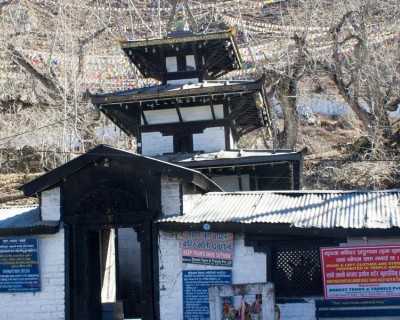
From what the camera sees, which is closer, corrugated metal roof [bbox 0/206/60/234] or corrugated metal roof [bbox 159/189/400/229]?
corrugated metal roof [bbox 159/189/400/229]

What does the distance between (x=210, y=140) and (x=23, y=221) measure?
275 inches

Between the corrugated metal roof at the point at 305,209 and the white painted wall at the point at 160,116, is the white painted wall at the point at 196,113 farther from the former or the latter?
the corrugated metal roof at the point at 305,209

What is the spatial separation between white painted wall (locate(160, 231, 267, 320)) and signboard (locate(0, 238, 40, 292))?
8.54 ft

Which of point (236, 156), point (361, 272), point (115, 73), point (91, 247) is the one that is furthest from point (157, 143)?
point (115, 73)

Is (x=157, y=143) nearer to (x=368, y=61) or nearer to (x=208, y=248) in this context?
(x=208, y=248)

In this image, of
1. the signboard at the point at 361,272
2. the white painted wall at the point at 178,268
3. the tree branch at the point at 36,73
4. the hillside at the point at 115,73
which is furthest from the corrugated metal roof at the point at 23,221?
the tree branch at the point at 36,73

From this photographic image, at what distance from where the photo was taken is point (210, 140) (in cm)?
1798

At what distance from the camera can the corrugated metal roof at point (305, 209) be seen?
11320 mm

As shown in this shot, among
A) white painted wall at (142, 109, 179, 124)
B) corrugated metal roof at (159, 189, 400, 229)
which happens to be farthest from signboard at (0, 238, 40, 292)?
white painted wall at (142, 109, 179, 124)

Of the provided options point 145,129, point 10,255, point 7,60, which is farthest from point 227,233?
point 7,60

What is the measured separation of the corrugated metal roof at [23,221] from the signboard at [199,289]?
2974mm

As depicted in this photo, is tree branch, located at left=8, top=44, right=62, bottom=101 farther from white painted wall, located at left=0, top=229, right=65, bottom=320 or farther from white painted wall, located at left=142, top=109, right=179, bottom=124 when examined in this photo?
white painted wall, located at left=0, top=229, right=65, bottom=320

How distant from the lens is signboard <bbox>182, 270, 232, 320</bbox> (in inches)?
460

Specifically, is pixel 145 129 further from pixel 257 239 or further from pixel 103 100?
pixel 257 239
